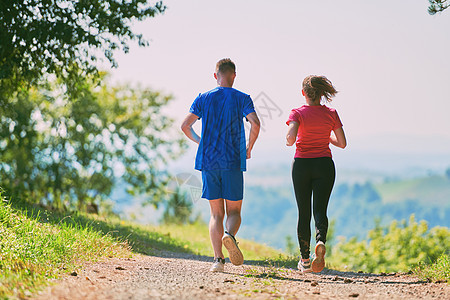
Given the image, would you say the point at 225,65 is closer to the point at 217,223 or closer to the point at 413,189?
the point at 217,223

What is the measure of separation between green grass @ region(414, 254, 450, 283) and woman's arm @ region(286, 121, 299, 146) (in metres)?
2.30

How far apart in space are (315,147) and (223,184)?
47.5 inches

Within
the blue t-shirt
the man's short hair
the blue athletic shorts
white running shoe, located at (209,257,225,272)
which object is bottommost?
white running shoe, located at (209,257,225,272)

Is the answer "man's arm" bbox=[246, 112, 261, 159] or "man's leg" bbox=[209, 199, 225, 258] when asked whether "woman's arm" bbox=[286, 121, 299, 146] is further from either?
"man's leg" bbox=[209, 199, 225, 258]

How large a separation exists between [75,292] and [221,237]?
1.95 metres

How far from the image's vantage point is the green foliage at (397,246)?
1788cm

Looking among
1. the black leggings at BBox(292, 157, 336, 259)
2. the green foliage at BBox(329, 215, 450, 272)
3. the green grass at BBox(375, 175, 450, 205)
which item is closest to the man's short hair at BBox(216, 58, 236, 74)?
the black leggings at BBox(292, 157, 336, 259)

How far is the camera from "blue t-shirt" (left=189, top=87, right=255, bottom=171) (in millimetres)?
5703

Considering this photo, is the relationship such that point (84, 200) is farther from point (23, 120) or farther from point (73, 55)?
point (73, 55)

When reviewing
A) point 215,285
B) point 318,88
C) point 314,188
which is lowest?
point 215,285

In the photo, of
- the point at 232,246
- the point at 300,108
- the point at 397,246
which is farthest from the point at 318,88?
the point at 397,246

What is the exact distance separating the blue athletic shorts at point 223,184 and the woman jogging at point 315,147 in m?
0.75

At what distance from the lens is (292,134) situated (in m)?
5.83

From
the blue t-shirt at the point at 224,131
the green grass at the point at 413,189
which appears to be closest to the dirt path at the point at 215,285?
the blue t-shirt at the point at 224,131
